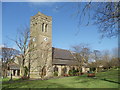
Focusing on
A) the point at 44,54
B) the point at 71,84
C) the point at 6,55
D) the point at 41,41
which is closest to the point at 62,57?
the point at 41,41

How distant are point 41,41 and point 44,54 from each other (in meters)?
4.54

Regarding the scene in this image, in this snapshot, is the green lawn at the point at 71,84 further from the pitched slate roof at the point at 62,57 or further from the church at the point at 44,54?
the pitched slate roof at the point at 62,57

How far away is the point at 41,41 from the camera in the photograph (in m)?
35.3

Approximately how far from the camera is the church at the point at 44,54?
3191 centimetres

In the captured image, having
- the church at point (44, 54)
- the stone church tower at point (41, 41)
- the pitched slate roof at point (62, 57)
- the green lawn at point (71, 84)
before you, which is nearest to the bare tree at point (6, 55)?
the church at point (44, 54)

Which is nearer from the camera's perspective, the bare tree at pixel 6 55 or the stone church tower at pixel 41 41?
the stone church tower at pixel 41 41

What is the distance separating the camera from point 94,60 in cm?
4503

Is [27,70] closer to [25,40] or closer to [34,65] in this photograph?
[34,65]

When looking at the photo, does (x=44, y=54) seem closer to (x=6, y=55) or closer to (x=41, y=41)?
(x=41, y=41)

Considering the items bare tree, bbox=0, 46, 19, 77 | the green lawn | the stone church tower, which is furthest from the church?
the green lawn

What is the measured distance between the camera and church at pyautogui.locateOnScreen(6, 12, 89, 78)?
31906 mm

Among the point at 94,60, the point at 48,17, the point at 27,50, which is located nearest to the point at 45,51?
the point at 27,50

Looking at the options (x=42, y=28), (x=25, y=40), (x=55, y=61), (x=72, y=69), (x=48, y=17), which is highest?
(x=48, y=17)

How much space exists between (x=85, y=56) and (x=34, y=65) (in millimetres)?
15509
